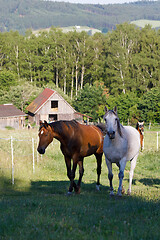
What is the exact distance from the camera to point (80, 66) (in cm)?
8138

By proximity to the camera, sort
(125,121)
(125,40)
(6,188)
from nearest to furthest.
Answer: (6,188), (125,121), (125,40)

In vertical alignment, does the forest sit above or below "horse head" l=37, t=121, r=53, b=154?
below

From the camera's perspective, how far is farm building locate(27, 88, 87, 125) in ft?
210

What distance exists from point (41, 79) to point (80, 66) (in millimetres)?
11643

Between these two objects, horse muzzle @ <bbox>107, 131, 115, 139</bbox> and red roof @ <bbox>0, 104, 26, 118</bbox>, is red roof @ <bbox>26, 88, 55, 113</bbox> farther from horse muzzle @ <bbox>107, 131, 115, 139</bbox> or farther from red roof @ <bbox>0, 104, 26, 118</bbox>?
horse muzzle @ <bbox>107, 131, 115, 139</bbox>

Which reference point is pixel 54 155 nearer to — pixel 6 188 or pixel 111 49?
pixel 6 188

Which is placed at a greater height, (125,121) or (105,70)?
(105,70)

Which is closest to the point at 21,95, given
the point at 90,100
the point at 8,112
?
the point at 8,112

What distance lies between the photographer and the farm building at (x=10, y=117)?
5940cm

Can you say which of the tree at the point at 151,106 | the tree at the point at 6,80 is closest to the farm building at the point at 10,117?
the tree at the point at 6,80

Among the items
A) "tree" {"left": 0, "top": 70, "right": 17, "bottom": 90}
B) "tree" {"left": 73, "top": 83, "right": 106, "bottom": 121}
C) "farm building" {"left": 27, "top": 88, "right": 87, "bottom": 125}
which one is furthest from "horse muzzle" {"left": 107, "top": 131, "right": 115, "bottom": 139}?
"tree" {"left": 0, "top": 70, "right": 17, "bottom": 90}

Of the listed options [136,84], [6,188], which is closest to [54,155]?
[6,188]

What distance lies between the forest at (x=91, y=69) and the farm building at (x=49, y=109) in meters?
3.51

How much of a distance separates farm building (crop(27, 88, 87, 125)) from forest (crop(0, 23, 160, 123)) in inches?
138
